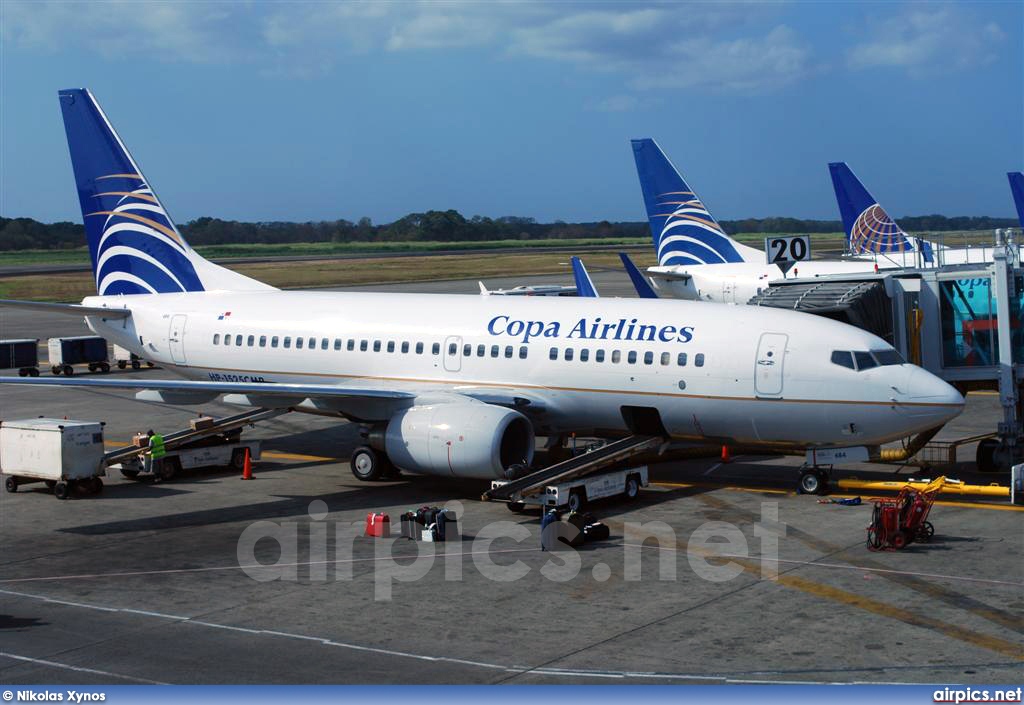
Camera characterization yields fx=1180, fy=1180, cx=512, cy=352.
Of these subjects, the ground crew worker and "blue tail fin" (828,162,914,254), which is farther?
"blue tail fin" (828,162,914,254)

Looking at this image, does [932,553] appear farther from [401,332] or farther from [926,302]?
[401,332]

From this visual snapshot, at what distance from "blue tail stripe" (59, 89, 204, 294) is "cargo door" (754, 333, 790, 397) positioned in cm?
1728

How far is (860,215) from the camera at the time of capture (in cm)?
5797

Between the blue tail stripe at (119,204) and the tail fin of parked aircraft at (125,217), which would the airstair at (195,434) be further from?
the blue tail stripe at (119,204)

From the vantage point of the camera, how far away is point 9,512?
25109mm

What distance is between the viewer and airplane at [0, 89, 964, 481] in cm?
2462

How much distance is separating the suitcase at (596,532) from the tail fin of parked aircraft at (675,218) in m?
29.8

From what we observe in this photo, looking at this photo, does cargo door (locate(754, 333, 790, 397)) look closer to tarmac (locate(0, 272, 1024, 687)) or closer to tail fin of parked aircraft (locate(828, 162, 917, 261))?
tarmac (locate(0, 272, 1024, 687))

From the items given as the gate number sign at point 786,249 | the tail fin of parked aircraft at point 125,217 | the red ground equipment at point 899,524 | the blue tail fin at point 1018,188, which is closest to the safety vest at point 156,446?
the tail fin of parked aircraft at point 125,217

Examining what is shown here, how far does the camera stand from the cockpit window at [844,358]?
24.5 metres

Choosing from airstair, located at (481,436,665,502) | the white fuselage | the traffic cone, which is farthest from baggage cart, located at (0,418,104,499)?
airstair, located at (481,436,665,502)

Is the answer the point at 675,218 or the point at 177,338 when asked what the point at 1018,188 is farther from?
the point at 177,338

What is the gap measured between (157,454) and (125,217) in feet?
31.5
